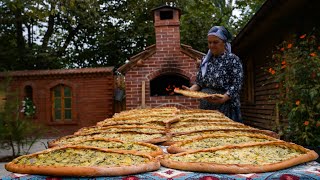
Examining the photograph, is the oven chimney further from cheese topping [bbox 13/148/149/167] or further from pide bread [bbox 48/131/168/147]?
cheese topping [bbox 13/148/149/167]

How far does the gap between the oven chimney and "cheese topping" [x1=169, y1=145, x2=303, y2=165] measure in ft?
28.2

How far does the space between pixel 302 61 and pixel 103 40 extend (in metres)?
13.5

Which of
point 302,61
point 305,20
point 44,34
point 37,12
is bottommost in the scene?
point 302,61

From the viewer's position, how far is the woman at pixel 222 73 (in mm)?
3262

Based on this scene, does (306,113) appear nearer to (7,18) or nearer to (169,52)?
(169,52)

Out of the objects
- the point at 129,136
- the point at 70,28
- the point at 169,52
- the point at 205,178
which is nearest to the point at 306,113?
the point at 129,136

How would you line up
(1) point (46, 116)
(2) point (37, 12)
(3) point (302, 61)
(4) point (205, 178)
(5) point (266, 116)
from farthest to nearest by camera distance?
(1) point (46, 116) → (5) point (266, 116) → (2) point (37, 12) → (3) point (302, 61) → (4) point (205, 178)

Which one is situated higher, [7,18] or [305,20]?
[7,18]

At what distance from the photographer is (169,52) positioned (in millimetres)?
9969

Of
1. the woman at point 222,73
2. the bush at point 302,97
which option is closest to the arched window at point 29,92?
the bush at point 302,97

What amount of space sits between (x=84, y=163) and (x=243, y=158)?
0.51 meters

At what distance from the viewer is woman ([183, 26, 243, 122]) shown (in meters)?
3.26

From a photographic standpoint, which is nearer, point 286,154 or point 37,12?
point 286,154

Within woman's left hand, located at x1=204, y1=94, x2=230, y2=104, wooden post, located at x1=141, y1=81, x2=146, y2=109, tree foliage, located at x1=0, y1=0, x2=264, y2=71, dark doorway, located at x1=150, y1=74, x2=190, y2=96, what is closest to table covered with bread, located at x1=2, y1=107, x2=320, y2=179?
woman's left hand, located at x1=204, y1=94, x2=230, y2=104
